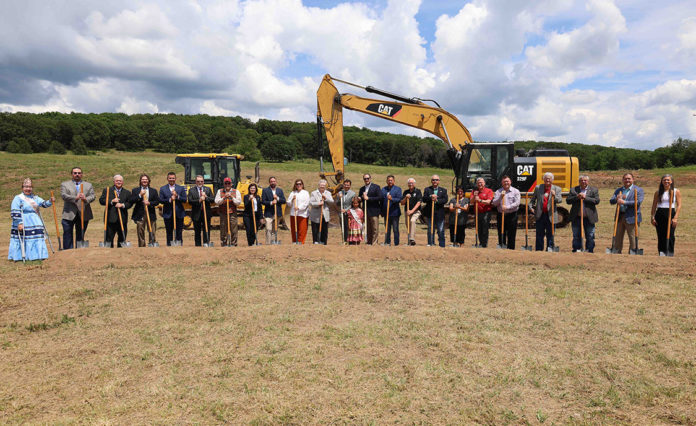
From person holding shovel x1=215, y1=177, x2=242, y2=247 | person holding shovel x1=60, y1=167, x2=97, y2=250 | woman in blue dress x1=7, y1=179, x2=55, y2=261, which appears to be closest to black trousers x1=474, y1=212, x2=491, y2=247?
person holding shovel x1=215, y1=177, x2=242, y2=247

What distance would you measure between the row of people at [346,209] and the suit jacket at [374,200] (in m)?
0.02

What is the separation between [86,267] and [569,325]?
27.0 ft

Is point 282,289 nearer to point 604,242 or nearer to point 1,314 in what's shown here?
point 1,314

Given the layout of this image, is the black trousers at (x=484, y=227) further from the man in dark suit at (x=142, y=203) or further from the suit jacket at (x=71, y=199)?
the suit jacket at (x=71, y=199)

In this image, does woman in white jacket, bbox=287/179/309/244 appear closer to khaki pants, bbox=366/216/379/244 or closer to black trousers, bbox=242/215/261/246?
black trousers, bbox=242/215/261/246

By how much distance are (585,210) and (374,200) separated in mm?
4551

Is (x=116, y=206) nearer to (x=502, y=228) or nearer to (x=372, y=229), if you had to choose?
(x=372, y=229)

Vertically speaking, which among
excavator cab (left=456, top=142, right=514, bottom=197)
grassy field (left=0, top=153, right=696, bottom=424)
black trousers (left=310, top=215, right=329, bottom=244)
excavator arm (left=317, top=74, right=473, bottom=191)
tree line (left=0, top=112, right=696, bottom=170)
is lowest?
grassy field (left=0, top=153, right=696, bottom=424)

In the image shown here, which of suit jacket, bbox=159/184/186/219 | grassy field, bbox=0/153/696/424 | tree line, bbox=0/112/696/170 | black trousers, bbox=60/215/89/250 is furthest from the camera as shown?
tree line, bbox=0/112/696/170

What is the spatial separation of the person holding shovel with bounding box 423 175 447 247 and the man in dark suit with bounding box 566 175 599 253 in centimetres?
268

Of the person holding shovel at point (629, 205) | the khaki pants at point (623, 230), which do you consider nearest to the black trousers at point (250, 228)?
the person holding shovel at point (629, 205)

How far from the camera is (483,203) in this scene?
10375mm

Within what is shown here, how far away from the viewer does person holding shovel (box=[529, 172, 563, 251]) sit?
9.54 m

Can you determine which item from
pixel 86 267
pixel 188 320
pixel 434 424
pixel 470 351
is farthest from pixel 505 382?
pixel 86 267
